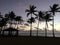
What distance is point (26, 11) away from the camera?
55.2 meters

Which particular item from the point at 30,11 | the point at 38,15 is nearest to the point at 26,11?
the point at 30,11

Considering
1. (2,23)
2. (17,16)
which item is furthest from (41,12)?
(2,23)

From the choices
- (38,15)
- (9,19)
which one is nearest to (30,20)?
(38,15)

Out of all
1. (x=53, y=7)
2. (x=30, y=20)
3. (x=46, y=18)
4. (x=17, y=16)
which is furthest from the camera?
(x=17, y=16)

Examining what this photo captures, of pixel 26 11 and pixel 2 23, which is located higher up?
pixel 26 11

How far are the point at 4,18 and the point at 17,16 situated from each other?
19.9 ft

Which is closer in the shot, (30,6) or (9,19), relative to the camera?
(30,6)

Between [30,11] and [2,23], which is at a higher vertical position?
[30,11]

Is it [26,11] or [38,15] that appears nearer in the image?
[26,11]

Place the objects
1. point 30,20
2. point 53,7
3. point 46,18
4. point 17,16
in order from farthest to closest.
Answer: point 17,16 < point 30,20 < point 46,18 < point 53,7

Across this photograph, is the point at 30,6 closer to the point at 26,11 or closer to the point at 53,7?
the point at 26,11

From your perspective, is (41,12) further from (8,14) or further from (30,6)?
(8,14)

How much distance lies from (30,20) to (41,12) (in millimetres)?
6378

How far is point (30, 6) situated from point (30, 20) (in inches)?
305
